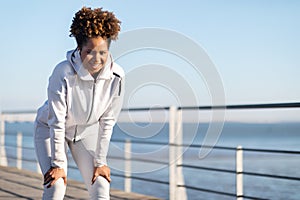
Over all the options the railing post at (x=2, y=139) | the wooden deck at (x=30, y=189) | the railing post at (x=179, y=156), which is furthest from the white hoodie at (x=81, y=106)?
the railing post at (x=2, y=139)

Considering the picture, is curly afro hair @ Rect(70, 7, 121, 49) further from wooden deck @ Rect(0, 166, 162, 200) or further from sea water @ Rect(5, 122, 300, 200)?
wooden deck @ Rect(0, 166, 162, 200)

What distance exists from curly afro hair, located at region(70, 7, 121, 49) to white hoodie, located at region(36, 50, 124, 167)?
0.08 m

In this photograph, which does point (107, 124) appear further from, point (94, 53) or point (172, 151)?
point (172, 151)

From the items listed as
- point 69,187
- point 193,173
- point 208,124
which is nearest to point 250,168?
point 193,173

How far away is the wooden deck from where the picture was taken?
5.57m

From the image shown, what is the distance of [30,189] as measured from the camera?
612cm

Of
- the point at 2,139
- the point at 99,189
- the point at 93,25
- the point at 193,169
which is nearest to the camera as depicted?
the point at 93,25

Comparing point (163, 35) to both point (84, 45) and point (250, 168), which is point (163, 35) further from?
point (250, 168)

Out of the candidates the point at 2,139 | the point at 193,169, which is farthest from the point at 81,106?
the point at 193,169

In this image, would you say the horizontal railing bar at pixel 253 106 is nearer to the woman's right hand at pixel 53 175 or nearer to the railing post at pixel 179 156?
the railing post at pixel 179 156

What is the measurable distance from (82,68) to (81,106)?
174mm

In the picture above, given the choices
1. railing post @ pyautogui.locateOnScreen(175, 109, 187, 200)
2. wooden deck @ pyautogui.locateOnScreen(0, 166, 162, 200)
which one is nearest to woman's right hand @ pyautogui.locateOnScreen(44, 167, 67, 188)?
railing post @ pyautogui.locateOnScreen(175, 109, 187, 200)

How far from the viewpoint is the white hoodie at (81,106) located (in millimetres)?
2578

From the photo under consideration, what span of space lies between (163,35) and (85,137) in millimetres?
593
